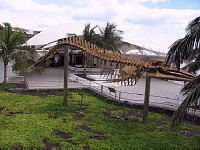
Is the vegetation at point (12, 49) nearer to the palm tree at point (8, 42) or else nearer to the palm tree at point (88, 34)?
the palm tree at point (8, 42)

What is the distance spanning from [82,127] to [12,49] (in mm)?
12151

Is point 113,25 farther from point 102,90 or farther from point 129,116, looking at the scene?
point 129,116

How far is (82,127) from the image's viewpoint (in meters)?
15.5

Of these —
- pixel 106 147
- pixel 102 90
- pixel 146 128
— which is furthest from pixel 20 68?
pixel 106 147

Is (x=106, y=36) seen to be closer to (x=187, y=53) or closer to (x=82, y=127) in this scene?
(x=82, y=127)

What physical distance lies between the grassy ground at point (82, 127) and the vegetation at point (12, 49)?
202 inches

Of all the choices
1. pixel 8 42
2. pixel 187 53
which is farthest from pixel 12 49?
pixel 187 53

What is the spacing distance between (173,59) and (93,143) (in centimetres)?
424

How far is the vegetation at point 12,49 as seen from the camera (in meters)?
25.3

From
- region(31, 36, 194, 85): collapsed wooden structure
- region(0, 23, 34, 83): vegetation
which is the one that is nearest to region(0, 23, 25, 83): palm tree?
region(0, 23, 34, 83): vegetation

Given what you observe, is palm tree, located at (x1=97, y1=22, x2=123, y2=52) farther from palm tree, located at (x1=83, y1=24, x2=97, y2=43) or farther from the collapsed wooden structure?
the collapsed wooden structure

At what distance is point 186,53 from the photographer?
10.7 metres

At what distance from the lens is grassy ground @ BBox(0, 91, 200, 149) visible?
13.1 m

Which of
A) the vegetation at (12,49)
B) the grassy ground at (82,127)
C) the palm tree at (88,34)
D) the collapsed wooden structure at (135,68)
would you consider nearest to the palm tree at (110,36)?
the palm tree at (88,34)
